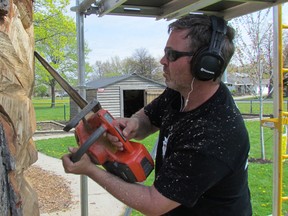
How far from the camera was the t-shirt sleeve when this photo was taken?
144cm

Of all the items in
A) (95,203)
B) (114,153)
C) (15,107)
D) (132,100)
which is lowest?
(95,203)

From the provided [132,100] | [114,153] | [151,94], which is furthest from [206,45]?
[132,100]

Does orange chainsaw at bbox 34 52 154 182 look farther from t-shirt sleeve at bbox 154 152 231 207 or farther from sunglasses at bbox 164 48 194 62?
sunglasses at bbox 164 48 194 62

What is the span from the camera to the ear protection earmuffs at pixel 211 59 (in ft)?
4.93

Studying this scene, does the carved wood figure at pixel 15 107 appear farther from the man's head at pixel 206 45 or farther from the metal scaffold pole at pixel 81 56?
the man's head at pixel 206 45

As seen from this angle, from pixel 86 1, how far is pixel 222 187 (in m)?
1.70

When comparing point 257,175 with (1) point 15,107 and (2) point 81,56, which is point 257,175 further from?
(1) point 15,107

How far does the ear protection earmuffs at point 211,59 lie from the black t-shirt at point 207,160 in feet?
0.53

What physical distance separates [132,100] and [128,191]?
1849 centimetres

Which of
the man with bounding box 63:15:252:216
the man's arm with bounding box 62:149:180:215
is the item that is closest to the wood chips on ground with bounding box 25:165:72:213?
the man's arm with bounding box 62:149:180:215

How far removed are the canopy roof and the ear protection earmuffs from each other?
0.82 m

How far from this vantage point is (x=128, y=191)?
156 centimetres

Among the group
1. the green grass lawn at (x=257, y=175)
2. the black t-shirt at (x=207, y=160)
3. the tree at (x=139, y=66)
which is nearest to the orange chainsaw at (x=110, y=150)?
the black t-shirt at (x=207, y=160)

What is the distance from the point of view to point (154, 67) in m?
47.0
